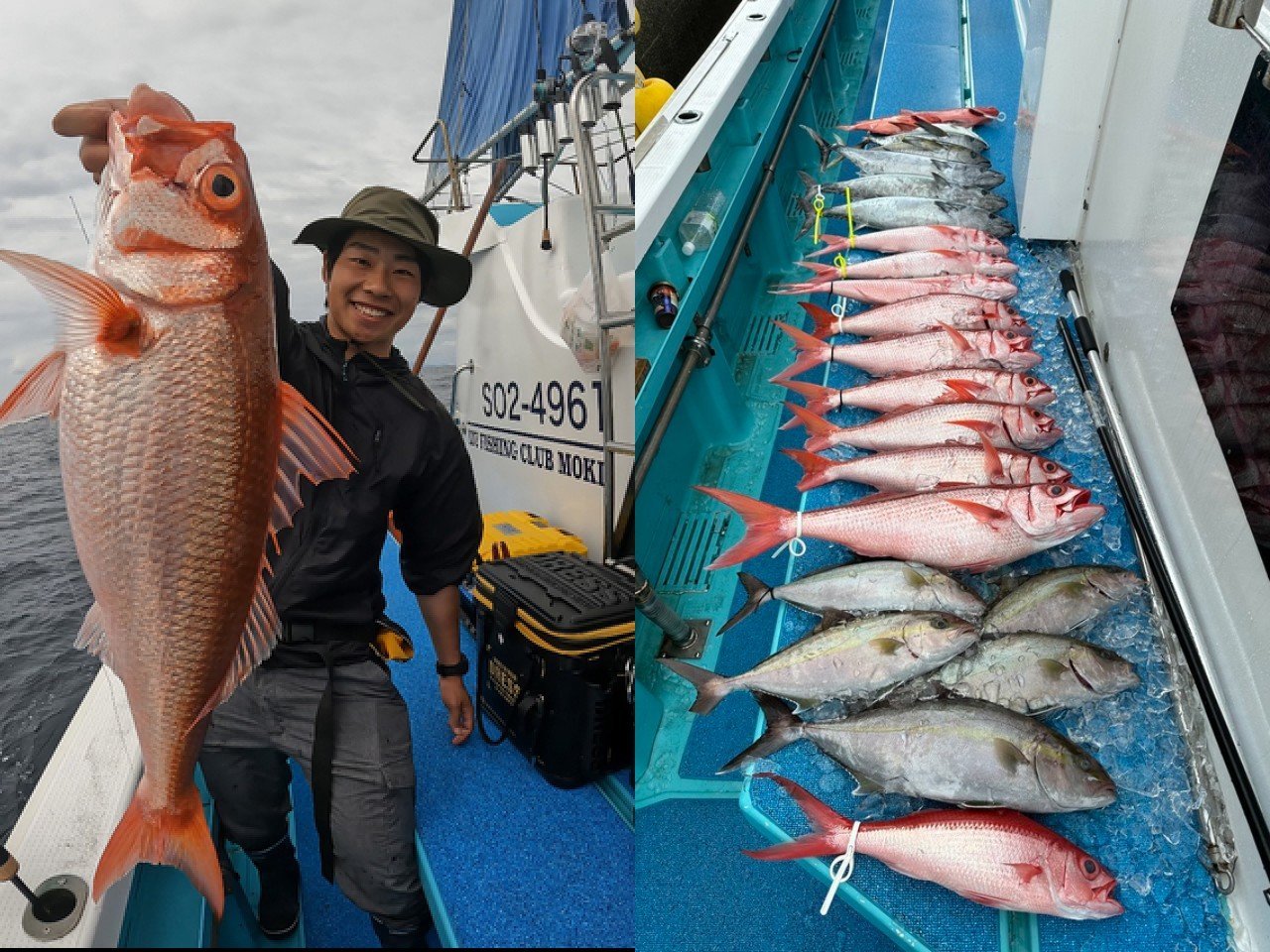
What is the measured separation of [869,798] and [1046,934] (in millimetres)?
385

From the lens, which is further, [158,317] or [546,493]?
[546,493]

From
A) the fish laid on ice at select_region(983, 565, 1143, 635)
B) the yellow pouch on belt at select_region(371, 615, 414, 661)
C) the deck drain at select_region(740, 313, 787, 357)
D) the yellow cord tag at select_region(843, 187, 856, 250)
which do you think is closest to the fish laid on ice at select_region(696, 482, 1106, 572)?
the fish laid on ice at select_region(983, 565, 1143, 635)

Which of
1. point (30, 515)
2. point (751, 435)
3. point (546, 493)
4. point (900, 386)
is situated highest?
point (30, 515)

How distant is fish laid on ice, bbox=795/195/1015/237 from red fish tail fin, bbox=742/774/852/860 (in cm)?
296

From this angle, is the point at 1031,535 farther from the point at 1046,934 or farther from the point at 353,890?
the point at 353,890

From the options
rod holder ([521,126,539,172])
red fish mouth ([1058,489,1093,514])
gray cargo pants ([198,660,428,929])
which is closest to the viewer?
gray cargo pants ([198,660,428,929])

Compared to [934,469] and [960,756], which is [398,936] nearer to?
[960,756]

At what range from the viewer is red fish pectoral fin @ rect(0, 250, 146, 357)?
0.68 metres

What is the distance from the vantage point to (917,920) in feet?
5.04

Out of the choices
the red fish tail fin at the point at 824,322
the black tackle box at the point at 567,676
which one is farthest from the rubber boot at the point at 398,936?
the red fish tail fin at the point at 824,322

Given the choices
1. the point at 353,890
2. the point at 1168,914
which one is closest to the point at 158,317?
the point at 353,890

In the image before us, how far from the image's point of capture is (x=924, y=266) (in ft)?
11.5

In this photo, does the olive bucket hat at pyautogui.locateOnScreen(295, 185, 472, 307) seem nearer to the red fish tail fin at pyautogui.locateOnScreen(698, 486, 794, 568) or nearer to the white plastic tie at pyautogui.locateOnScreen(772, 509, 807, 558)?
the red fish tail fin at pyautogui.locateOnScreen(698, 486, 794, 568)

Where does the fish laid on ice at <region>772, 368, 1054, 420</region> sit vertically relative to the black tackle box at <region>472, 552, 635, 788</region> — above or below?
above
